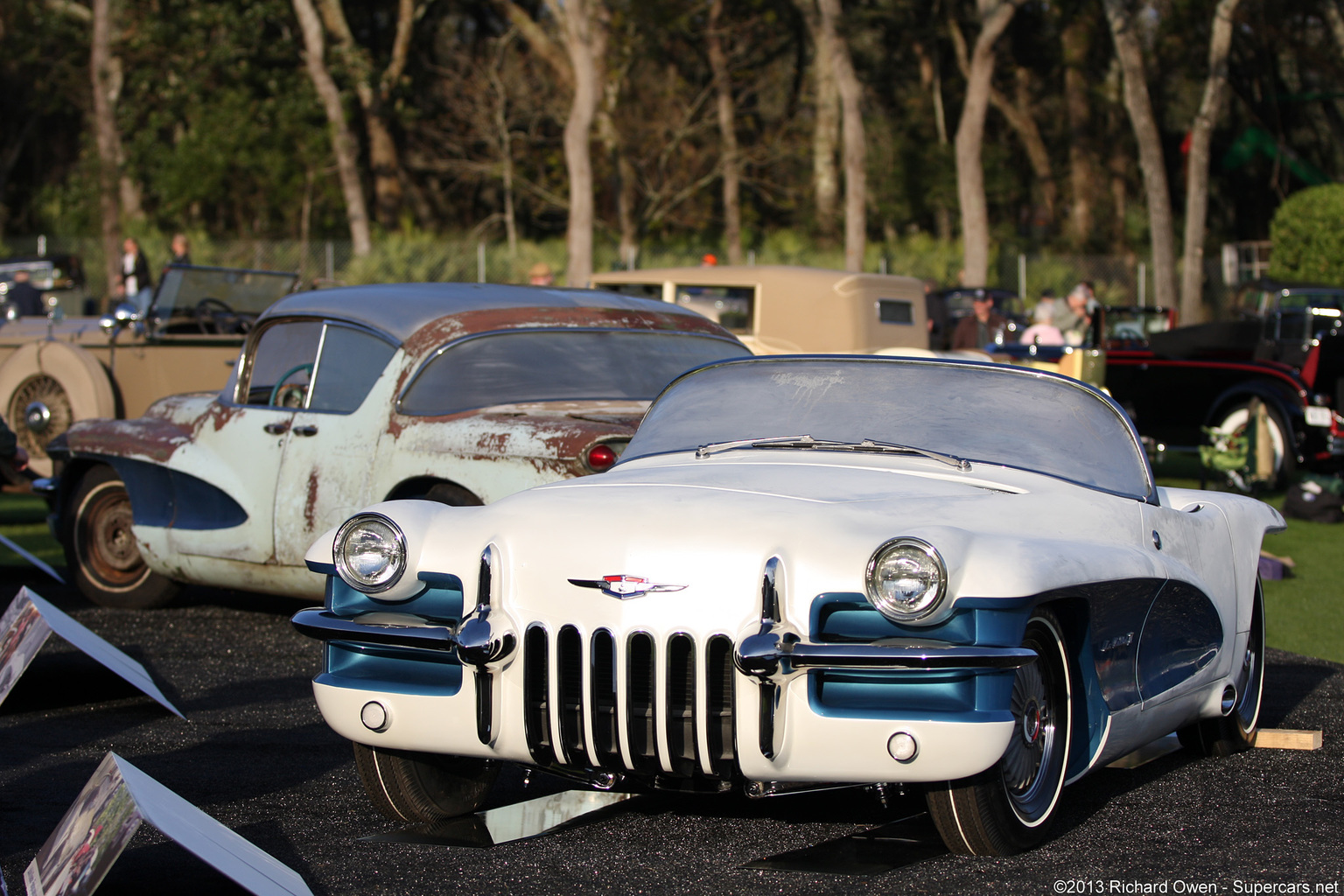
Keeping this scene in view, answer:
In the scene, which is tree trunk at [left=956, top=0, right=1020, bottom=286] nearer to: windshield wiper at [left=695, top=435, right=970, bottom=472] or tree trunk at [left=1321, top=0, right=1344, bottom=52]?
tree trunk at [left=1321, top=0, right=1344, bottom=52]

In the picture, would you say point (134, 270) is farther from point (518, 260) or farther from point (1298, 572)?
point (518, 260)

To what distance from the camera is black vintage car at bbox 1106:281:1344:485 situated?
45.5ft

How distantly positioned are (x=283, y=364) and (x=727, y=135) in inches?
1213

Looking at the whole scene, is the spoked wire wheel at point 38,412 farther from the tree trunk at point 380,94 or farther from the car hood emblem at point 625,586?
the tree trunk at point 380,94

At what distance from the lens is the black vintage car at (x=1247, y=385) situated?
45.5 ft

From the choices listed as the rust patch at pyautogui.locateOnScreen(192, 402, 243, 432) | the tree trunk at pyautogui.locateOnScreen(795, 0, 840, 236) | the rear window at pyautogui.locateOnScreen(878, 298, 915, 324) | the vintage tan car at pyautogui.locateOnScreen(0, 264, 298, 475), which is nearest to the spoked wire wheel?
the vintage tan car at pyautogui.locateOnScreen(0, 264, 298, 475)

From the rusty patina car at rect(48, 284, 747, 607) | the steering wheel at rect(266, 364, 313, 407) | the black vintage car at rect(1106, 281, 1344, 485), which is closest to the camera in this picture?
the rusty patina car at rect(48, 284, 747, 607)

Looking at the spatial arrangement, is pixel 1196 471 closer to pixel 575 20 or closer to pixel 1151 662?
pixel 1151 662

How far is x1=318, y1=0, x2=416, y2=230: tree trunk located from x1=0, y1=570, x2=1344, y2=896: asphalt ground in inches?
1285

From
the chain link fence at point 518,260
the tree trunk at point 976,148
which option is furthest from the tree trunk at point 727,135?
the tree trunk at point 976,148

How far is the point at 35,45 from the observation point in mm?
40906

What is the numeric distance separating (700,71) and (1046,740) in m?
37.2

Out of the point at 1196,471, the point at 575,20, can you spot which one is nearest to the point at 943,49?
the point at 575,20

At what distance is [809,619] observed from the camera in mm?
3721
